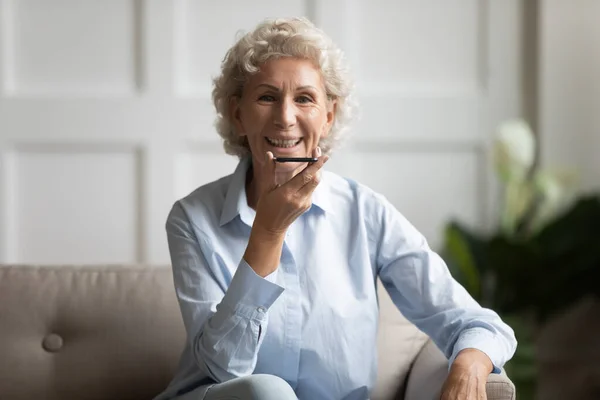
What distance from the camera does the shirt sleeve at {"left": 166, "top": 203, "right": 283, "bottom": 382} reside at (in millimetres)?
1397

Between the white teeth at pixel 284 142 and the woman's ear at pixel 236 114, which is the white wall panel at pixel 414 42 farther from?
the white teeth at pixel 284 142

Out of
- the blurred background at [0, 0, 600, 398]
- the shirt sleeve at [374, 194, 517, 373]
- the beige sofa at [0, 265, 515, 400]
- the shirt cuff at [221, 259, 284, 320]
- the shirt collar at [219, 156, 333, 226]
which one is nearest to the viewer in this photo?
the shirt cuff at [221, 259, 284, 320]

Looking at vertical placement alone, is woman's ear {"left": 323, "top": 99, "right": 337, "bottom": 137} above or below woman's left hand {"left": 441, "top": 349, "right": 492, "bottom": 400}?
above

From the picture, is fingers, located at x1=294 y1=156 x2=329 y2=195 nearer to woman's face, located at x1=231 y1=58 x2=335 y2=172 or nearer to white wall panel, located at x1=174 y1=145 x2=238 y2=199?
woman's face, located at x1=231 y1=58 x2=335 y2=172

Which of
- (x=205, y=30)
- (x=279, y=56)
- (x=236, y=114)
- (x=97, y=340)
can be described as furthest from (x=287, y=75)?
(x=205, y=30)

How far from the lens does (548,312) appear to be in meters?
2.78

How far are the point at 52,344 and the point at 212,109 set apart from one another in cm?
120

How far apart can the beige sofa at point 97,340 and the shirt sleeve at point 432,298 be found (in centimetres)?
26

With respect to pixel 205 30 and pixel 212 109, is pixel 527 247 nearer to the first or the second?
pixel 212 109

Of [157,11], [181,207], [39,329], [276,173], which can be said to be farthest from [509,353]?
[157,11]

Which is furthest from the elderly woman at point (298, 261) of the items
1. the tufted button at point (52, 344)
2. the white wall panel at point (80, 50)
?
the white wall panel at point (80, 50)

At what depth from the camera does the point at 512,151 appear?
267 cm

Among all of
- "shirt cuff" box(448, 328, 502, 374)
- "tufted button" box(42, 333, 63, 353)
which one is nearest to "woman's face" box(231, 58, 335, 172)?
"shirt cuff" box(448, 328, 502, 374)

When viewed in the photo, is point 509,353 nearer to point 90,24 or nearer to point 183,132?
point 183,132
